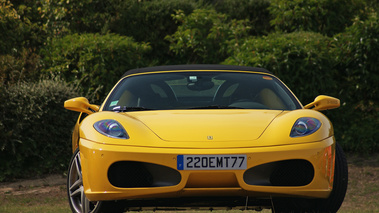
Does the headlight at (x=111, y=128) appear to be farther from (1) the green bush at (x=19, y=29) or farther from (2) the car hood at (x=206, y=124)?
(1) the green bush at (x=19, y=29)

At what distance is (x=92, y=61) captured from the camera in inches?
537

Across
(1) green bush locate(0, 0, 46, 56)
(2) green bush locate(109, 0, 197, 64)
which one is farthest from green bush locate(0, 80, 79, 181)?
(2) green bush locate(109, 0, 197, 64)

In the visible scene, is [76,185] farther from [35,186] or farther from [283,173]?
[35,186]

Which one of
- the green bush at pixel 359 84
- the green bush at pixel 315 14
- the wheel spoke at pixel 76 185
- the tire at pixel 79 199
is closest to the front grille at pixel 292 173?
the tire at pixel 79 199

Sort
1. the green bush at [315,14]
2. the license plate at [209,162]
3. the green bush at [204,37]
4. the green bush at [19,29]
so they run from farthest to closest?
the green bush at [204,37]
the green bush at [315,14]
the green bush at [19,29]
the license plate at [209,162]

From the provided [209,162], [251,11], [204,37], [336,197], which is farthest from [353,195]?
[251,11]

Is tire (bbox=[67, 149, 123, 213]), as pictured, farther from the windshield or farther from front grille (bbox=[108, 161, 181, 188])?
the windshield

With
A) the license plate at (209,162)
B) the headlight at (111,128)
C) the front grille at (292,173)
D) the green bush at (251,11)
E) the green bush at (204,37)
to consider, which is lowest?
the green bush at (251,11)

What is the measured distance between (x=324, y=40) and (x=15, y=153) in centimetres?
664

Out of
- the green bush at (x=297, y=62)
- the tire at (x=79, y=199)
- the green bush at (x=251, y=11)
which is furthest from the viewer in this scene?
the green bush at (x=251, y=11)

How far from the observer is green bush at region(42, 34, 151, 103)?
13.5m

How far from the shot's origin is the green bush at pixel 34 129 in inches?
488

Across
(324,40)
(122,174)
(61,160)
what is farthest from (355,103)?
(122,174)

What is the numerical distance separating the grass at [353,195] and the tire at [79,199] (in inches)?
175
